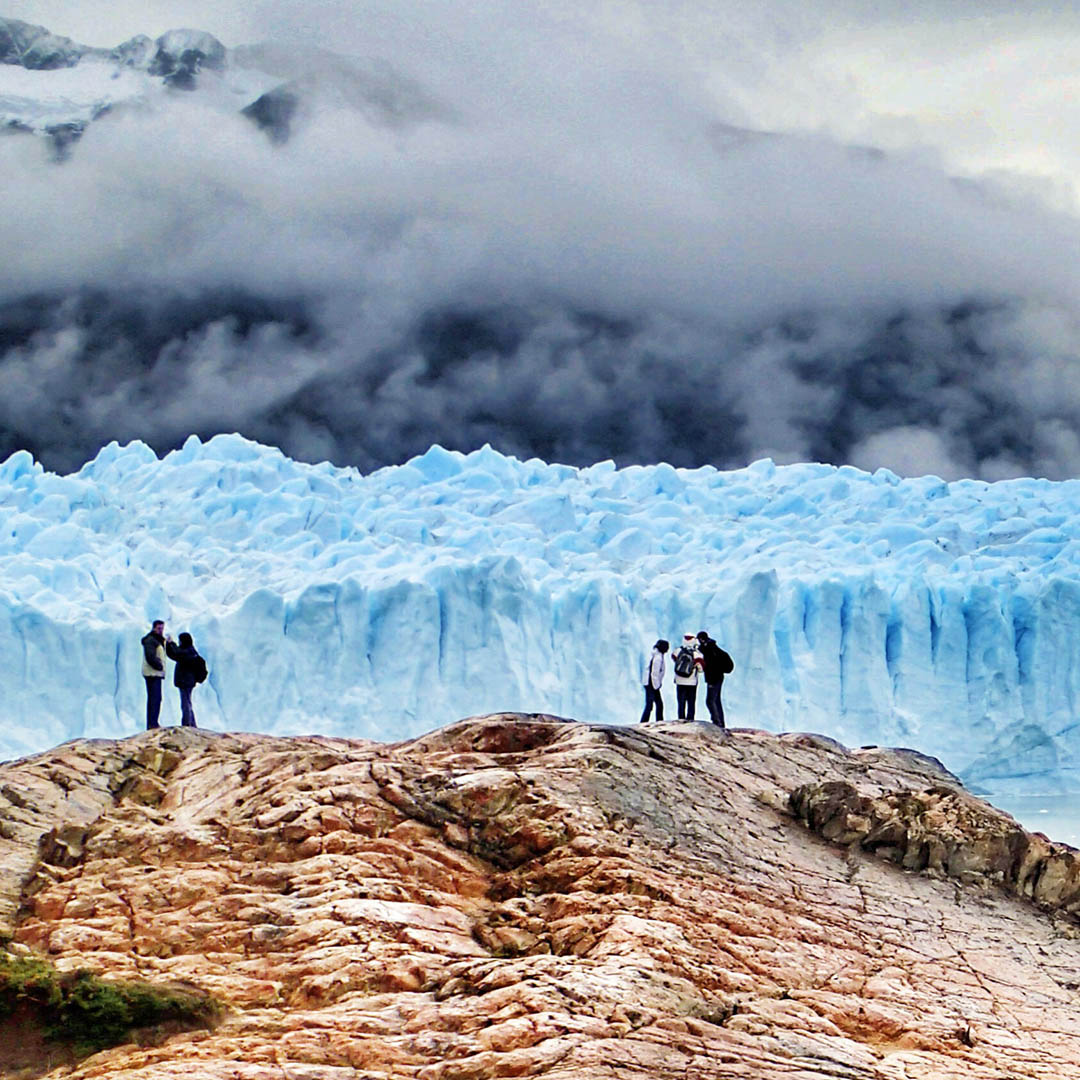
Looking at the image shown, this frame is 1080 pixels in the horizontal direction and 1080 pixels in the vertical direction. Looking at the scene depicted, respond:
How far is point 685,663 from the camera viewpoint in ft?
34.9

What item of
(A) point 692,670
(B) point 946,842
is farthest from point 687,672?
(B) point 946,842

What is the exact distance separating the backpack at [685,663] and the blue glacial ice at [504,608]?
35.4ft

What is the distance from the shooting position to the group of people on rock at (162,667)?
993cm

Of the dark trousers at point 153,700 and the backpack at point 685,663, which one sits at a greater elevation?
the backpack at point 685,663

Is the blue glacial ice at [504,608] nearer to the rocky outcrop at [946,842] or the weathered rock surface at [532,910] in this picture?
the weathered rock surface at [532,910]

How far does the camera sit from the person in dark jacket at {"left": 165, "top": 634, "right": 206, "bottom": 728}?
32.7 ft

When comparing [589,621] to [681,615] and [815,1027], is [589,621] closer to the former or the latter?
[681,615]

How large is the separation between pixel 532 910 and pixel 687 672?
4.88 m

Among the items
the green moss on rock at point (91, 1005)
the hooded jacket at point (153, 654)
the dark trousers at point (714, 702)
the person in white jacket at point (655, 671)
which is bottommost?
the green moss on rock at point (91, 1005)

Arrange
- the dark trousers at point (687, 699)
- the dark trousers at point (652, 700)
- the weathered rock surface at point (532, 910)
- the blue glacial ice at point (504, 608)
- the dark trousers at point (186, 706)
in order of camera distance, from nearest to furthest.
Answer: the weathered rock surface at point (532, 910)
the dark trousers at point (186, 706)
the dark trousers at point (687, 699)
the dark trousers at point (652, 700)
the blue glacial ice at point (504, 608)

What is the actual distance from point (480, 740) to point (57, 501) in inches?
707

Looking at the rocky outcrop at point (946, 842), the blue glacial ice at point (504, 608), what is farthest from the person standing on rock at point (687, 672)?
the blue glacial ice at point (504, 608)

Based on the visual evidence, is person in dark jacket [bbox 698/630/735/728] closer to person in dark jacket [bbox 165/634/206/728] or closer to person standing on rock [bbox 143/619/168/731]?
person in dark jacket [bbox 165/634/206/728]

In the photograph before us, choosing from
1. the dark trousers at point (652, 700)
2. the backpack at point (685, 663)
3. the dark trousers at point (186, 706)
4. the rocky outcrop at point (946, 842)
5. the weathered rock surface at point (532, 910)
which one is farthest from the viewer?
the dark trousers at point (652, 700)
